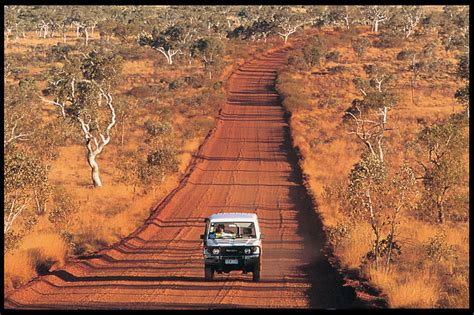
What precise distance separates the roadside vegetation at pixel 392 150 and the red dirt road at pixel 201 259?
1.39 metres

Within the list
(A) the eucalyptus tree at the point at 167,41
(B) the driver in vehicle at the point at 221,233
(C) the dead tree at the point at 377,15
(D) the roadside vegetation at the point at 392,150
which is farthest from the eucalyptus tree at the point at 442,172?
(C) the dead tree at the point at 377,15

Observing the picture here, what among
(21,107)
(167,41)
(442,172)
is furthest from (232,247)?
(167,41)

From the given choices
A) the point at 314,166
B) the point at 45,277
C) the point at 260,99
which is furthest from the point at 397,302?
the point at 260,99

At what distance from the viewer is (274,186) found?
3872 centimetres

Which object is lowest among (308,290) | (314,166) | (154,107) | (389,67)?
(308,290)

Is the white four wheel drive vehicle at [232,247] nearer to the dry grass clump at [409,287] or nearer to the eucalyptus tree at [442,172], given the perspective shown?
the dry grass clump at [409,287]

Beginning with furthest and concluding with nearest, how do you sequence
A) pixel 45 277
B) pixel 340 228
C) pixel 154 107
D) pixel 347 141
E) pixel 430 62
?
pixel 430 62 → pixel 154 107 → pixel 347 141 → pixel 340 228 → pixel 45 277

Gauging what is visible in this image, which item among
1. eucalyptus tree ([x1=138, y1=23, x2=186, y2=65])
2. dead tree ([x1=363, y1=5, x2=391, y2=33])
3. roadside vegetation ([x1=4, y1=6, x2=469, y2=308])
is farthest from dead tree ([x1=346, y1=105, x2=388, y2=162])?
dead tree ([x1=363, y1=5, x2=391, y2=33])

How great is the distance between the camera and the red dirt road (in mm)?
17703

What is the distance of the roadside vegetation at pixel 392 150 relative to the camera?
20109 mm

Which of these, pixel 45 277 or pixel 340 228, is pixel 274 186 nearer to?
pixel 340 228

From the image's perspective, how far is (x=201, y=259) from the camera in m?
23.2

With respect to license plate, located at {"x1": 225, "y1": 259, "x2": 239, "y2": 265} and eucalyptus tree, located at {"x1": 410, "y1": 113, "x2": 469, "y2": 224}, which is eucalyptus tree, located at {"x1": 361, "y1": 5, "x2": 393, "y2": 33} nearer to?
eucalyptus tree, located at {"x1": 410, "y1": 113, "x2": 469, "y2": 224}

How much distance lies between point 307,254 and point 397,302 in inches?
298
